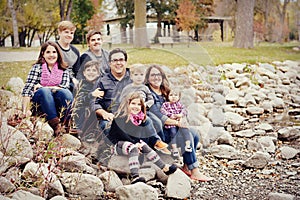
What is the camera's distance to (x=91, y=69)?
1.78 metres

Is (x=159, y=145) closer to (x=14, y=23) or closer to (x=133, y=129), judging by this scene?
(x=133, y=129)

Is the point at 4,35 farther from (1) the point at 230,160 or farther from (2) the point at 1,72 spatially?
(1) the point at 230,160

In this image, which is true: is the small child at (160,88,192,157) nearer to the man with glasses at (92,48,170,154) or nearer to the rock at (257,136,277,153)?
the man with glasses at (92,48,170,154)

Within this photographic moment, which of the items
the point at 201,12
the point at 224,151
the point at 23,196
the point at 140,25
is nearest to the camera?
the point at 23,196

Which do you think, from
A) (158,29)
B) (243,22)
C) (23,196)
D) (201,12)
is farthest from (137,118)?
(243,22)

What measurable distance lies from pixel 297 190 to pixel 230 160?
1.35ft

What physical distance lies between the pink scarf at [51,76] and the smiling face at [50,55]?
0.02 metres

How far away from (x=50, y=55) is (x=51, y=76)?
86mm

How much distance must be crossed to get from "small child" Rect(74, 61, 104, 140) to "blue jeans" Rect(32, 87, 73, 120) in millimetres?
44

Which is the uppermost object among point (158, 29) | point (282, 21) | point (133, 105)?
point (282, 21)

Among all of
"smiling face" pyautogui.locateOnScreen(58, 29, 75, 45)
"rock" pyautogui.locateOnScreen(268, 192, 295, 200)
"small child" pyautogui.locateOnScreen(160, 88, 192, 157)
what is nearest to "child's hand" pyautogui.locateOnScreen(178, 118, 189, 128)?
"small child" pyautogui.locateOnScreen(160, 88, 192, 157)

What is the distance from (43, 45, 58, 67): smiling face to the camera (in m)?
1.70

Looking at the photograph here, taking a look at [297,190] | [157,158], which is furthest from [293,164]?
[157,158]

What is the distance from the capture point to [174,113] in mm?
1863
